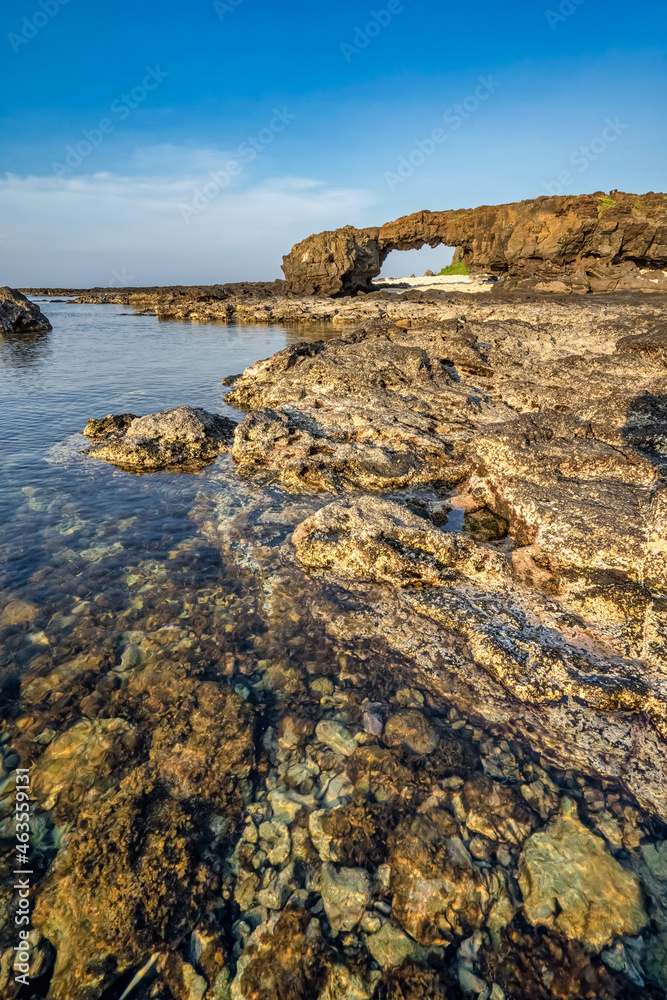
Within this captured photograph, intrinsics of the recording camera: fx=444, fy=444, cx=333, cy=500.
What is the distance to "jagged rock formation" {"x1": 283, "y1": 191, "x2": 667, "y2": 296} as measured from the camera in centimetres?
4500

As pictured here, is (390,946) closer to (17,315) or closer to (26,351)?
(26,351)

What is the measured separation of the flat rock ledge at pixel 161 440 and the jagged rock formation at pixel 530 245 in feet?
134

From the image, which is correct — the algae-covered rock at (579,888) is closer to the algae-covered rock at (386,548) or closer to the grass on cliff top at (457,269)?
the algae-covered rock at (386,548)

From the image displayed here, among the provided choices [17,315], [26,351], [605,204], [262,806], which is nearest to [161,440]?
[262,806]

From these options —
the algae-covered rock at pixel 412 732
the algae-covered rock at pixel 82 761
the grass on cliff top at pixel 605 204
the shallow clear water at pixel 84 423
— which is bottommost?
the shallow clear water at pixel 84 423

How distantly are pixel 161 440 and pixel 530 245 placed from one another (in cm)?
5797

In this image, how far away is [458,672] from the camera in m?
4.88

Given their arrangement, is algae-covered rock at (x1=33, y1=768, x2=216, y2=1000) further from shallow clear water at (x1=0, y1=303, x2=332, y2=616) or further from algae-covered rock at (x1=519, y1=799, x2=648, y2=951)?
shallow clear water at (x1=0, y1=303, x2=332, y2=616)

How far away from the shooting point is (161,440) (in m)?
11.5

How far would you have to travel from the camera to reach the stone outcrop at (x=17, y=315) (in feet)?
123

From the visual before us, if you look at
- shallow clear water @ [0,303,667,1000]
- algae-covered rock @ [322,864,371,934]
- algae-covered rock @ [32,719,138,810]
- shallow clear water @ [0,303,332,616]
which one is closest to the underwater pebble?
shallow clear water @ [0,303,667,1000]

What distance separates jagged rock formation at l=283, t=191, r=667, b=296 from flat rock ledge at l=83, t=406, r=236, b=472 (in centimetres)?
4083

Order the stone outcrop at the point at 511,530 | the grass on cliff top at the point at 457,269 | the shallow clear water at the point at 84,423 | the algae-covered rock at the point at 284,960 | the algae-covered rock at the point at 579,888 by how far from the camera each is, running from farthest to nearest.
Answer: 1. the grass on cliff top at the point at 457,269
2. the shallow clear water at the point at 84,423
3. the stone outcrop at the point at 511,530
4. the algae-covered rock at the point at 579,888
5. the algae-covered rock at the point at 284,960

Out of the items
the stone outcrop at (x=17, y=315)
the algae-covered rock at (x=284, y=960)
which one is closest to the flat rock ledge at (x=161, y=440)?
the algae-covered rock at (x=284, y=960)
